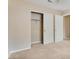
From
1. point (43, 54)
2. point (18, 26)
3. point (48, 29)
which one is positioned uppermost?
point (18, 26)

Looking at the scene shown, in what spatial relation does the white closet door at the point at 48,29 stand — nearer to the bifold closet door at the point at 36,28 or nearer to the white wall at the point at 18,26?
the bifold closet door at the point at 36,28

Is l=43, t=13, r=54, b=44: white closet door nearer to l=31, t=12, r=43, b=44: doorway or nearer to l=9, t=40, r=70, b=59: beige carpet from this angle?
l=31, t=12, r=43, b=44: doorway

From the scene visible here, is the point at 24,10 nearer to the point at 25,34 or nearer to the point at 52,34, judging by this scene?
the point at 25,34

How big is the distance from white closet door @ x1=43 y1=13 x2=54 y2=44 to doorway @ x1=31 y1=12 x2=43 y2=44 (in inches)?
12.7

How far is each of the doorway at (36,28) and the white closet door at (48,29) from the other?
323 mm

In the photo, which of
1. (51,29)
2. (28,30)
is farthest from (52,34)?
(28,30)

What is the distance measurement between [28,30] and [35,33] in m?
1.08

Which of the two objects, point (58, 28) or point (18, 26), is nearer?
point (18, 26)

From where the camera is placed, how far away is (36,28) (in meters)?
5.65

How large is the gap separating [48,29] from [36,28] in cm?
76

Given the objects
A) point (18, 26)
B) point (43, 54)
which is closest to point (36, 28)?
point (18, 26)

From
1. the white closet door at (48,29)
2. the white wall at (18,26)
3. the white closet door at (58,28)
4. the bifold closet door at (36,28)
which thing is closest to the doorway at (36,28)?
the bifold closet door at (36,28)

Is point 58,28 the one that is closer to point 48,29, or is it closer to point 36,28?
point 48,29

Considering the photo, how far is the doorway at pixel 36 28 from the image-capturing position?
542 cm
